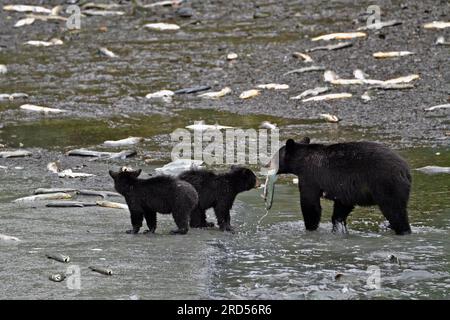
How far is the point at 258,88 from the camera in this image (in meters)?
20.9

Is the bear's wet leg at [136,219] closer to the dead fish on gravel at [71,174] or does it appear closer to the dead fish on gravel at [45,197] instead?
the dead fish on gravel at [45,197]

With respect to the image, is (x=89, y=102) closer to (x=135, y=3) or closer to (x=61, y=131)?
(x=61, y=131)

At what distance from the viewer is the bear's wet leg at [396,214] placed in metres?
11.4

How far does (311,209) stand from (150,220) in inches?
67.3

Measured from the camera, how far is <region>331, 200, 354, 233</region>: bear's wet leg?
467 inches

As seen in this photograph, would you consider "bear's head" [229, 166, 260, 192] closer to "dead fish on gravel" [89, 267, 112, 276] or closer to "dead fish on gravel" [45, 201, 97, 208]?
"dead fish on gravel" [45, 201, 97, 208]

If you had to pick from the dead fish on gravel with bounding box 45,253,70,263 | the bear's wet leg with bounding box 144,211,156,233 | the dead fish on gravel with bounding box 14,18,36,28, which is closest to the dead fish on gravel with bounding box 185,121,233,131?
the bear's wet leg with bounding box 144,211,156,233

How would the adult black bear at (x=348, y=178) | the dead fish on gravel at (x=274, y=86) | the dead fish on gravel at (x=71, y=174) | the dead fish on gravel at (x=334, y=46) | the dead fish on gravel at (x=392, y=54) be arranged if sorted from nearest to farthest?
1. the adult black bear at (x=348, y=178)
2. the dead fish on gravel at (x=71, y=174)
3. the dead fish on gravel at (x=274, y=86)
4. the dead fish on gravel at (x=392, y=54)
5. the dead fish on gravel at (x=334, y=46)

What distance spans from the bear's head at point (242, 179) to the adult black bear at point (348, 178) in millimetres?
352

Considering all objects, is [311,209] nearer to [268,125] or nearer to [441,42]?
[268,125]

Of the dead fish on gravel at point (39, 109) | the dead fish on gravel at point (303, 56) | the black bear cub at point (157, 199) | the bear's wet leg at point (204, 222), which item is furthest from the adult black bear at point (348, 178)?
the dead fish on gravel at point (303, 56)

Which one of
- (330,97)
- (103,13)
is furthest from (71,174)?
(103,13)

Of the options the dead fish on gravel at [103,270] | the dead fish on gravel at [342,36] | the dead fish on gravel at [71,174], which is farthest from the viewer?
the dead fish on gravel at [342,36]
